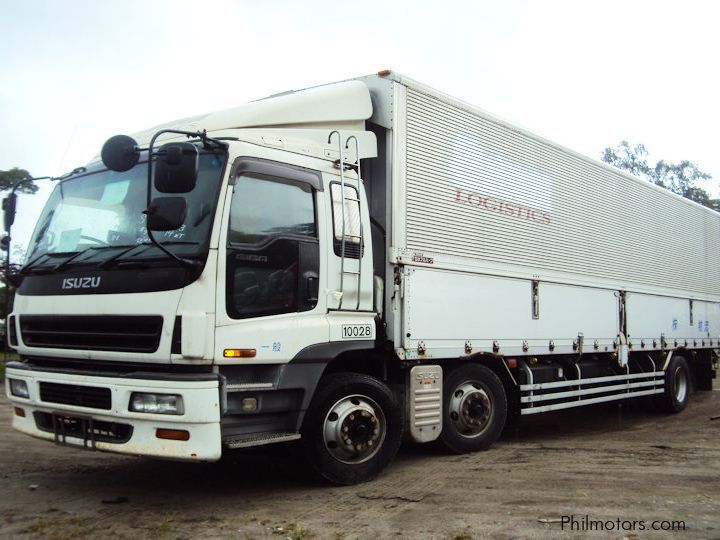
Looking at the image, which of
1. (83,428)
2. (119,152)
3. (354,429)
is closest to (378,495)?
(354,429)

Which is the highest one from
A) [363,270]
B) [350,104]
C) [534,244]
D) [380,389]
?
[350,104]

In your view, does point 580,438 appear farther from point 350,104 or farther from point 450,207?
point 350,104

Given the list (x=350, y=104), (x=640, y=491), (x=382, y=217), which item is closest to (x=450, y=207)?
(x=382, y=217)

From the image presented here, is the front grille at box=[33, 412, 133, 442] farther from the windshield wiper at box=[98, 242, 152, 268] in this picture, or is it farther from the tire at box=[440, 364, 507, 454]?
the tire at box=[440, 364, 507, 454]

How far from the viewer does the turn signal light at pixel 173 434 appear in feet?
14.8

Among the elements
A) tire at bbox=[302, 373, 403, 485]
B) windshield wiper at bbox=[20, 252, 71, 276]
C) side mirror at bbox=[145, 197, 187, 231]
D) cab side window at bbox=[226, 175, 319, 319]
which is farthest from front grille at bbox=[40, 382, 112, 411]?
tire at bbox=[302, 373, 403, 485]

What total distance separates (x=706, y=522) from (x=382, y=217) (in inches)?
142

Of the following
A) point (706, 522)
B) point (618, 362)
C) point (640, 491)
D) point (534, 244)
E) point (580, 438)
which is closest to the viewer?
point (706, 522)

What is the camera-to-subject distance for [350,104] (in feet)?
20.2

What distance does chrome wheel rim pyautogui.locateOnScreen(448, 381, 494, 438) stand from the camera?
22.6 feet

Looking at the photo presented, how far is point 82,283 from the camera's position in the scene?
196 inches

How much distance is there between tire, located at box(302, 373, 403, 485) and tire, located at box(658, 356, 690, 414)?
23.4 feet

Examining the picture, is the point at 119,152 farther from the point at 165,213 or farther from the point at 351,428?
the point at 351,428

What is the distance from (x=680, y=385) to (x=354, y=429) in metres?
8.36
